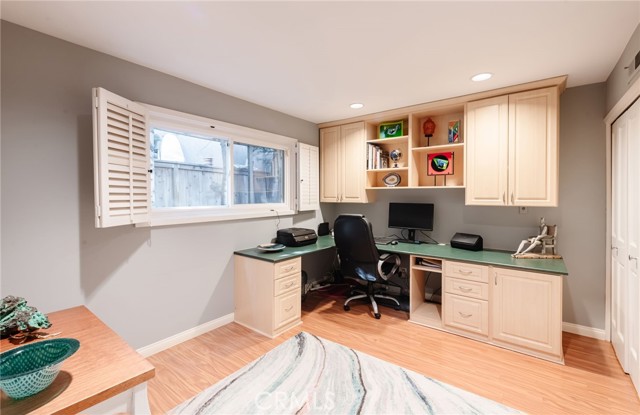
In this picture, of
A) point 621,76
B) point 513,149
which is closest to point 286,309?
point 513,149

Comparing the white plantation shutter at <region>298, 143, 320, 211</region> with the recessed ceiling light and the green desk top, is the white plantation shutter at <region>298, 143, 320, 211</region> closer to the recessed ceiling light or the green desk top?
the green desk top

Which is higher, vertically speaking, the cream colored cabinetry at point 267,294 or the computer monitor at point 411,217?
the computer monitor at point 411,217

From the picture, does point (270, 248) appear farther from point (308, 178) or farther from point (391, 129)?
point (391, 129)

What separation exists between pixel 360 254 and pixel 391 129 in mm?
1678

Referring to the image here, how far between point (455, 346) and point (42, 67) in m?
3.77

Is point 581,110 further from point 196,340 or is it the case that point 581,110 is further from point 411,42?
point 196,340

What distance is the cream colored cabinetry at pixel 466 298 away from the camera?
2.61m

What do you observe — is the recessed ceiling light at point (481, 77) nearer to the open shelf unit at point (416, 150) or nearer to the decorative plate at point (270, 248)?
the open shelf unit at point (416, 150)

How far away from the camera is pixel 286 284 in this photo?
113 inches

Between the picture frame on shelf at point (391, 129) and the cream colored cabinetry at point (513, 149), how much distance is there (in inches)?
32.6

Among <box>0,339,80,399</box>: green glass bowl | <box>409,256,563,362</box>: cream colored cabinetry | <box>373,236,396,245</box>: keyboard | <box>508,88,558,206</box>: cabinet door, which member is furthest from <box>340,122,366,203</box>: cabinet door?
<box>0,339,80,399</box>: green glass bowl

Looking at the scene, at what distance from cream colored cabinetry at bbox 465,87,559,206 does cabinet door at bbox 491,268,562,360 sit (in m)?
0.71

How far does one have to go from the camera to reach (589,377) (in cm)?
210

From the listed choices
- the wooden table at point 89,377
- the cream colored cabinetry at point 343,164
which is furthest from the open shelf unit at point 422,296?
the wooden table at point 89,377
